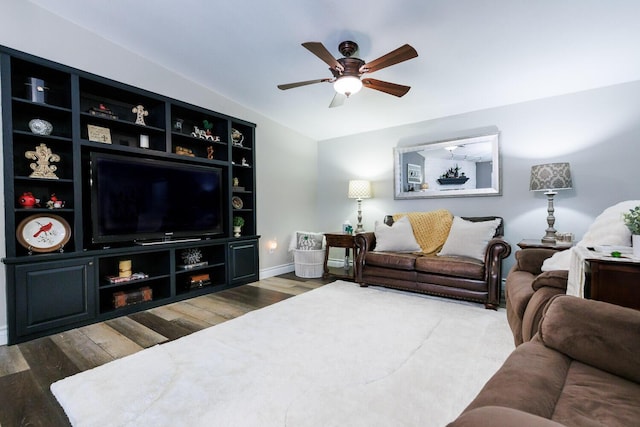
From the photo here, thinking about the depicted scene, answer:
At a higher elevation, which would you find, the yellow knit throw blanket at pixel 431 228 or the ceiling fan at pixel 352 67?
the ceiling fan at pixel 352 67

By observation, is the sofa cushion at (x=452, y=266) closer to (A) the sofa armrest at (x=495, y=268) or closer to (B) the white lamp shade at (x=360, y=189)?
(A) the sofa armrest at (x=495, y=268)

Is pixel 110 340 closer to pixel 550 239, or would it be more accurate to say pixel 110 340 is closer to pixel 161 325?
pixel 161 325

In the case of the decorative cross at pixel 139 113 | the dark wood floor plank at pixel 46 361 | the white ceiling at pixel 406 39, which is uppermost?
the white ceiling at pixel 406 39

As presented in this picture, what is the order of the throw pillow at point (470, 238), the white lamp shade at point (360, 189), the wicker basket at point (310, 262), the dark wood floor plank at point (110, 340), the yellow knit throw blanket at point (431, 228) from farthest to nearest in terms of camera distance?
1. the white lamp shade at point (360, 189)
2. the wicker basket at point (310, 262)
3. the yellow knit throw blanket at point (431, 228)
4. the throw pillow at point (470, 238)
5. the dark wood floor plank at point (110, 340)

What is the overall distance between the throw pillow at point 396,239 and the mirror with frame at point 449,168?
31.6 inches

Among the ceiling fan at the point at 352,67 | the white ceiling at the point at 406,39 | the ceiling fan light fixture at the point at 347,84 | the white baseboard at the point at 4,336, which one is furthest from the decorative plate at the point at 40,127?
the ceiling fan light fixture at the point at 347,84

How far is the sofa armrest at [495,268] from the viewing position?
292cm

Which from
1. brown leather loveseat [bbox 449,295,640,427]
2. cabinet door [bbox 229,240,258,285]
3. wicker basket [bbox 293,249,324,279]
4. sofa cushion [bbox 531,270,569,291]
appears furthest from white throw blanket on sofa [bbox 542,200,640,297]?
cabinet door [bbox 229,240,258,285]

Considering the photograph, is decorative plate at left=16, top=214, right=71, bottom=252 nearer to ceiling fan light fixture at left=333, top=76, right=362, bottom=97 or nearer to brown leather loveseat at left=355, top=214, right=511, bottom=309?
ceiling fan light fixture at left=333, top=76, right=362, bottom=97

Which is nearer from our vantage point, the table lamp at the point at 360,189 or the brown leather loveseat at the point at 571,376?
the brown leather loveseat at the point at 571,376

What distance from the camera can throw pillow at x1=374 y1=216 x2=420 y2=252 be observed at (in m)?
3.74

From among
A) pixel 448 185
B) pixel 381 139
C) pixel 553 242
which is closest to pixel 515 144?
pixel 448 185

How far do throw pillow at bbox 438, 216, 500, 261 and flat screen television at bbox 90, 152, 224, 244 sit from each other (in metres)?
2.92

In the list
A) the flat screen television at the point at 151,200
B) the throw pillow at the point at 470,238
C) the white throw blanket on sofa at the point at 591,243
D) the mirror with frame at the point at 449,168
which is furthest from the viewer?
the mirror with frame at the point at 449,168
